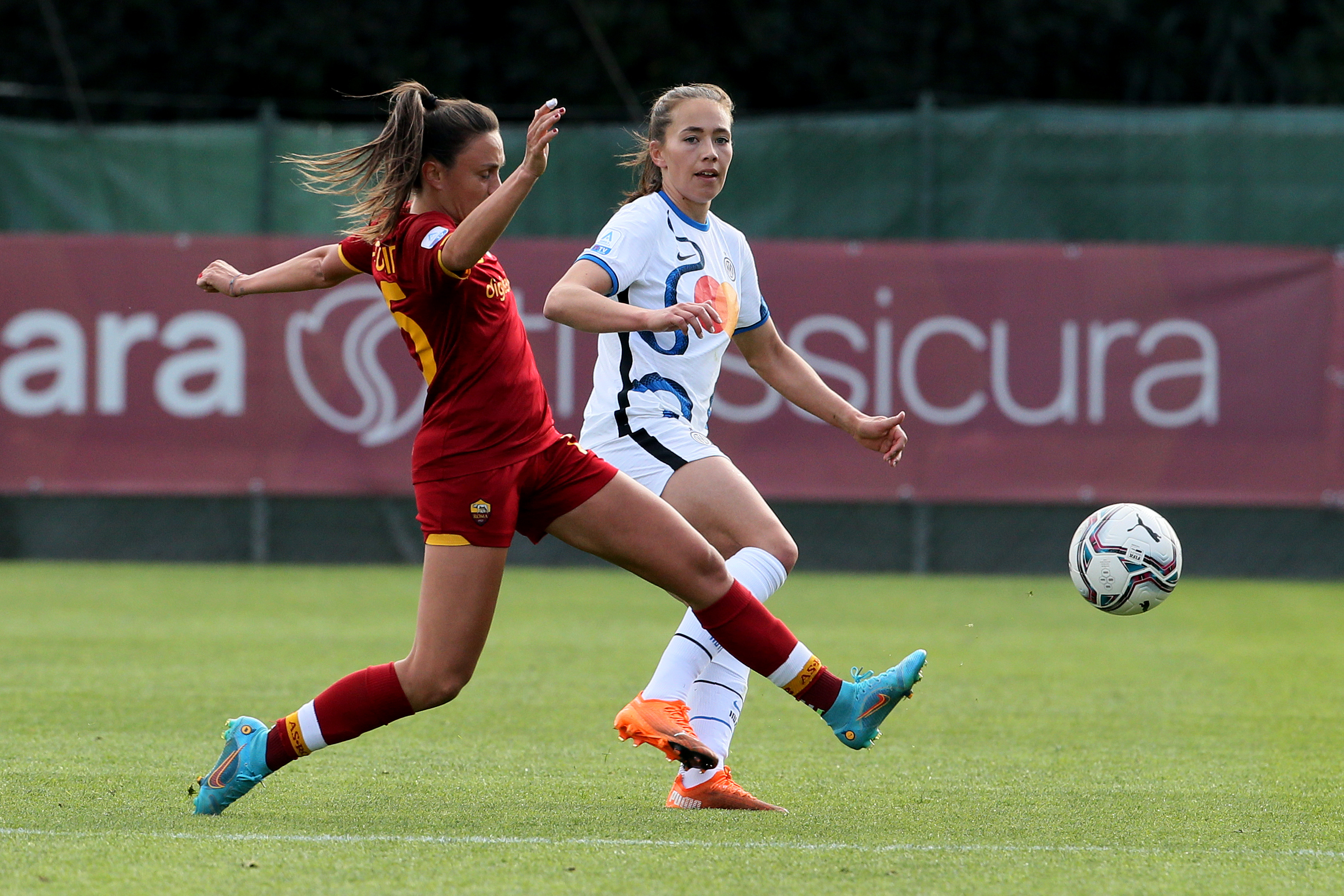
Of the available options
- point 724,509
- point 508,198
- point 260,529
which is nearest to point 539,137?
point 508,198

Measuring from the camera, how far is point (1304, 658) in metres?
9.05

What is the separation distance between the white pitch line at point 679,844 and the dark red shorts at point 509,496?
2.48ft

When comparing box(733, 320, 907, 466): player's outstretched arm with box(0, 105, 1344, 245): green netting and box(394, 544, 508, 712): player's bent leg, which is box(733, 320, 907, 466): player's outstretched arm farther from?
box(0, 105, 1344, 245): green netting

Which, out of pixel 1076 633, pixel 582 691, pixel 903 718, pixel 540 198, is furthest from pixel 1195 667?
pixel 540 198

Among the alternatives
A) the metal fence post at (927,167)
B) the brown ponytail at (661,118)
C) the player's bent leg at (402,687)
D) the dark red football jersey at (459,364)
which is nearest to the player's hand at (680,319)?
the dark red football jersey at (459,364)

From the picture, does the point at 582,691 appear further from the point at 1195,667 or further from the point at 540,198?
the point at 540,198

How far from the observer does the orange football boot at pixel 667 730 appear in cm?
475

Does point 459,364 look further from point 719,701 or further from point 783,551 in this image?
point 719,701

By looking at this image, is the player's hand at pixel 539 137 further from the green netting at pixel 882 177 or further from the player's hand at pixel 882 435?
the green netting at pixel 882 177

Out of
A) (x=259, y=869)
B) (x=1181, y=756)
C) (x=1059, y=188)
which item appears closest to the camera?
(x=259, y=869)

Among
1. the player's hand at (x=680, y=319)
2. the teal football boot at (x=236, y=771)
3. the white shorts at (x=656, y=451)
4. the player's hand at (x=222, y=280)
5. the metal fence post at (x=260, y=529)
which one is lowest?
the metal fence post at (x=260, y=529)

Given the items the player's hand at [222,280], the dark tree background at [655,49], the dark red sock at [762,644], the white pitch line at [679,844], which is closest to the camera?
the white pitch line at [679,844]

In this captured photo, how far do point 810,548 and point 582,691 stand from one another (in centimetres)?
602

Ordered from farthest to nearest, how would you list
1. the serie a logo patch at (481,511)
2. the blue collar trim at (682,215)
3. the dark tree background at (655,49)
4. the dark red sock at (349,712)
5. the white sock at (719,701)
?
the dark tree background at (655,49) → the blue collar trim at (682,215) → the white sock at (719,701) → the dark red sock at (349,712) → the serie a logo patch at (481,511)
